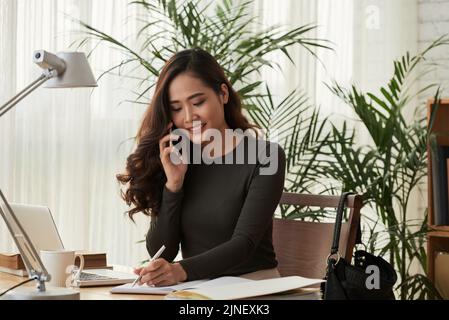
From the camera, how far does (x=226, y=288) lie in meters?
1.72

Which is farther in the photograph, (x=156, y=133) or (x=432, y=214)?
(x=432, y=214)

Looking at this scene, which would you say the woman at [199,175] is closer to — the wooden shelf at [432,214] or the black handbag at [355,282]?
the black handbag at [355,282]

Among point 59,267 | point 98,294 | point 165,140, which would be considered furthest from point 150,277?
point 165,140

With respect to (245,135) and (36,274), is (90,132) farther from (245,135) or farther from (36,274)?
(36,274)

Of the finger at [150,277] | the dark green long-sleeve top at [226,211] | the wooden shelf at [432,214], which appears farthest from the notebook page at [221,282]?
the wooden shelf at [432,214]

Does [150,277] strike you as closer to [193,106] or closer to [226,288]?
[226,288]

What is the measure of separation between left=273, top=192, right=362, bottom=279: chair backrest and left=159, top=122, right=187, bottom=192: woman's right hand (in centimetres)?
35

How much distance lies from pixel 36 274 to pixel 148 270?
39cm

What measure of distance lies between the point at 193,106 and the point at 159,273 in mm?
647

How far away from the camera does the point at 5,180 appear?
135 inches

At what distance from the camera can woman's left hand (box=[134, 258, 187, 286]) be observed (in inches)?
76.0

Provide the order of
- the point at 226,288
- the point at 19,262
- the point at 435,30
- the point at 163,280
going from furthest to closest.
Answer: the point at 435,30, the point at 19,262, the point at 163,280, the point at 226,288

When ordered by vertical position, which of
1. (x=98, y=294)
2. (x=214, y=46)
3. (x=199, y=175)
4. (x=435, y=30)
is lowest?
(x=98, y=294)

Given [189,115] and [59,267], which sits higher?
[189,115]
